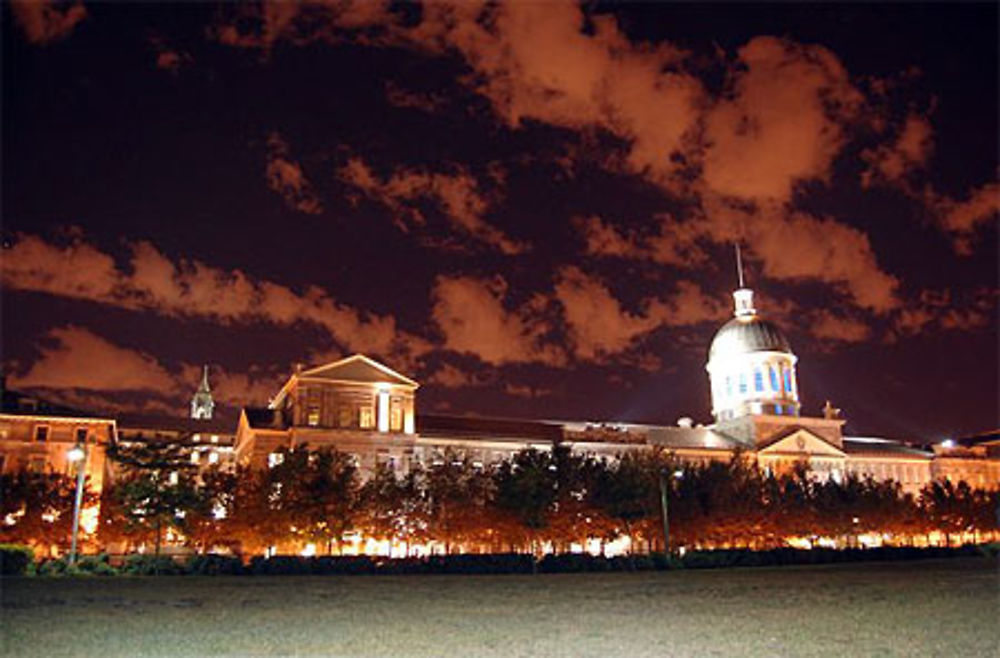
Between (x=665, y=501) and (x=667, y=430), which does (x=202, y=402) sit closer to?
(x=667, y=430)

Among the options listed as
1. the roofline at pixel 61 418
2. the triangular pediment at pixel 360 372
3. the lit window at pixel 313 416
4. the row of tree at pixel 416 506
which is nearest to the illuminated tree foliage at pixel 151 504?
the row of tree at pixel 416 506

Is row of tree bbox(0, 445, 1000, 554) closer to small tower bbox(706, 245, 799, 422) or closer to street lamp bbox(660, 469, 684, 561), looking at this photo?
street lamp bbox(660, 469, 684, 561)

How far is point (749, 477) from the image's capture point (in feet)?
235

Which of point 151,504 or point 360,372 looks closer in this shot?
point 151,504

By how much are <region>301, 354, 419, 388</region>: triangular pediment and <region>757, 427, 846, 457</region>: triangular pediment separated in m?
43.0

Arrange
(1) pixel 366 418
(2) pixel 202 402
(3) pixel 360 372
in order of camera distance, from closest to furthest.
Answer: (1) pixel 366 418, (3) pixel 360 372, (2) pixel 202 402

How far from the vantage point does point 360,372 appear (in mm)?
78438

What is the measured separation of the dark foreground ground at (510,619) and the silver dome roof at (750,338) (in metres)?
75.5

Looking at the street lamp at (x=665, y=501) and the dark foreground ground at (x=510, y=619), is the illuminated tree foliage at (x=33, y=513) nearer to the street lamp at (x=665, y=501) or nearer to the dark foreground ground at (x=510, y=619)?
the dark foreground ground at (x=510, y=619)

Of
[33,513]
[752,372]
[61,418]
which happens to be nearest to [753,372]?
[752,372]

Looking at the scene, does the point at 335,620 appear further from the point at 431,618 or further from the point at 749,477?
the point at 749,477

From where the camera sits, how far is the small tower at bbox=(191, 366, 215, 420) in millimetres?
133500

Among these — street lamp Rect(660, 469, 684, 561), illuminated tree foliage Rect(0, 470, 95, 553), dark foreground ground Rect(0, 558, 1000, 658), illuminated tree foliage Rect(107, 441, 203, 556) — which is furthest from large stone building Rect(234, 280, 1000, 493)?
dark foreground ground Rect(0, 558, 1000, 658)

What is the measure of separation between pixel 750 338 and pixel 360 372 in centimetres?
5018
